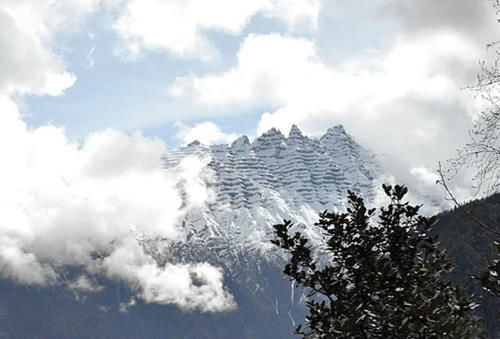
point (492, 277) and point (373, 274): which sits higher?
point (373, 274)

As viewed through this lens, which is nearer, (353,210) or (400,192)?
(400,192)

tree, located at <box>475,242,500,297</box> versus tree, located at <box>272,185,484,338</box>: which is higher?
tree, located at <box>272,185,484,338</box>

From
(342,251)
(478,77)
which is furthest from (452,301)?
(478,77)

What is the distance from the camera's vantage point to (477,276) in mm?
11992

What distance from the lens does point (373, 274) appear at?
14.4 meters

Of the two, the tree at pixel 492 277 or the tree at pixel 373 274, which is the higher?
the tree at pixel 373 274

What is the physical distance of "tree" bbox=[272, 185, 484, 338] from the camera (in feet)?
42.6

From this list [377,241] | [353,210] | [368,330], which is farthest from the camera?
[353,210]

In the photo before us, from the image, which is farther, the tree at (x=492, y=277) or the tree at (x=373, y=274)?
the tree at (x=373, y=274)

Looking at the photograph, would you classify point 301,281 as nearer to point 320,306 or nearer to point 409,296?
point 320,306

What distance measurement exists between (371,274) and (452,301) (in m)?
1.84

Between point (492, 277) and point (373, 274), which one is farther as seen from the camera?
point (373, 274)

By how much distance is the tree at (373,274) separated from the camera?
12977mm

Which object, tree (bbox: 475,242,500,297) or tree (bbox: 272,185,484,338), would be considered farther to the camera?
tree (bbox: 272,185,484,338)
